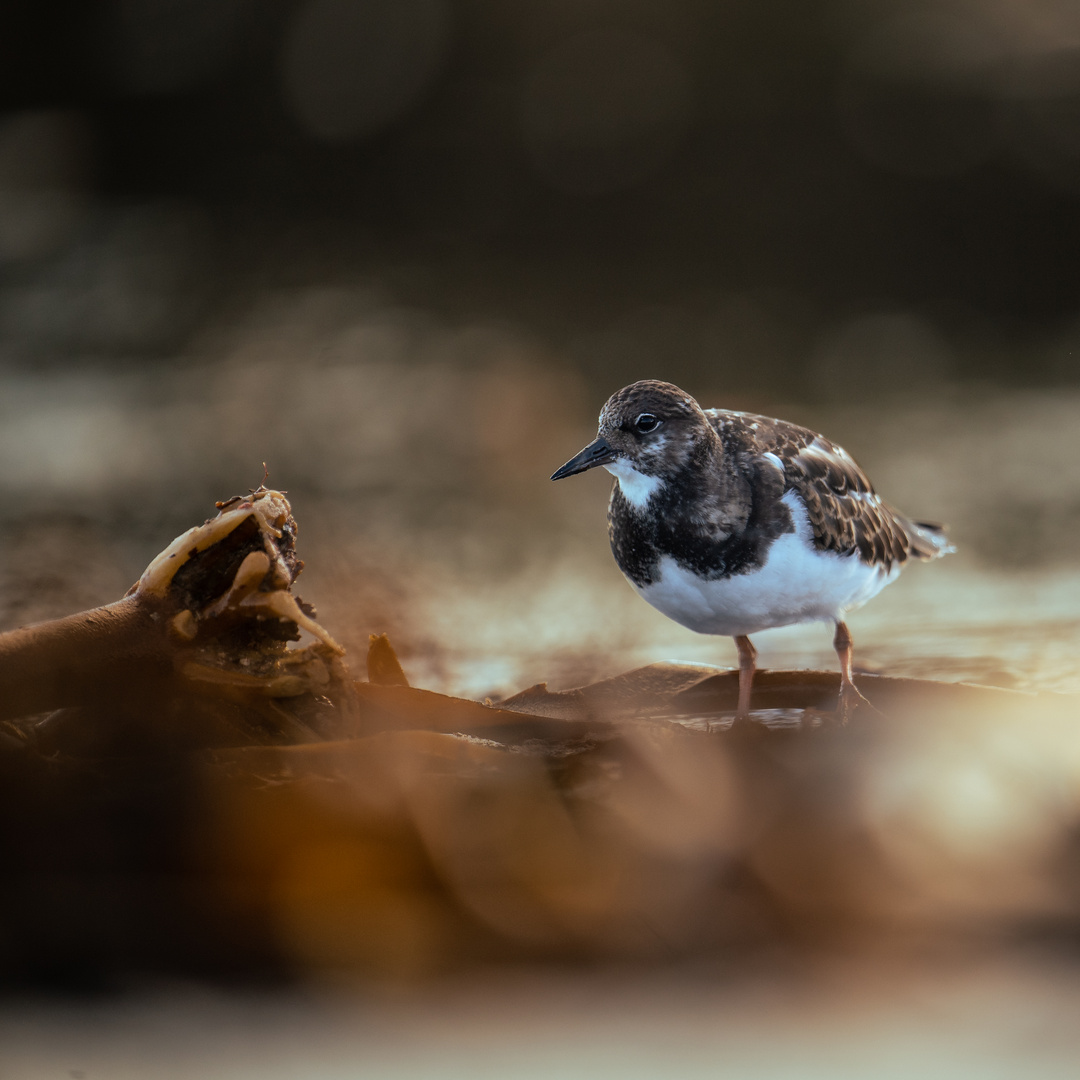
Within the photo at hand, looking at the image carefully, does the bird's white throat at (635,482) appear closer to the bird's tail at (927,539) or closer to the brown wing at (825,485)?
the brown wing at (825,485)

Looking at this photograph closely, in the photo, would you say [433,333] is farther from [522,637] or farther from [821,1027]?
[821,1027]

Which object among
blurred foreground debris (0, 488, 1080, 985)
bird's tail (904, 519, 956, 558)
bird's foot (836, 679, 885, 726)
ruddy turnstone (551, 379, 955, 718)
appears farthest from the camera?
bird's tail (904, 519, 956, 558)

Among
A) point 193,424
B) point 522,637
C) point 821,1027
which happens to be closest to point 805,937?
point 821,1027

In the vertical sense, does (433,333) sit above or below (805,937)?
above

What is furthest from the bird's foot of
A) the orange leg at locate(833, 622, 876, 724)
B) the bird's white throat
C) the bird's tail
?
the bird's tail

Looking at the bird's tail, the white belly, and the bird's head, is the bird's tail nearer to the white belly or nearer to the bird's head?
the white belly

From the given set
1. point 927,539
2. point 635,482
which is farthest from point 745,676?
point 927,539
